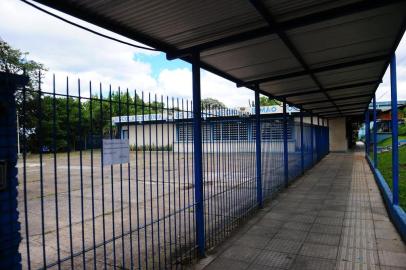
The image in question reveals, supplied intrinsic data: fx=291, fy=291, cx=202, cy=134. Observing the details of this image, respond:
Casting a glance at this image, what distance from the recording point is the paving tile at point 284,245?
14.8ft

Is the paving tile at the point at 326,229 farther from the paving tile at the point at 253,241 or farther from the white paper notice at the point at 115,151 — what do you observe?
the white paper notice at the point at 115,151

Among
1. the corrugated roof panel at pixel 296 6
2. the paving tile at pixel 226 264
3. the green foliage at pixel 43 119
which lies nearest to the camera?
the green foliage at pixel 43 119

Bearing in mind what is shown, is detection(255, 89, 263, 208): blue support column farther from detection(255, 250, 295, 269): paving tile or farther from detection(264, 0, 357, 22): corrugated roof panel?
detection(264, 0, 357, 22): corrugated roof panel

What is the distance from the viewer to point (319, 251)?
4.43 metres

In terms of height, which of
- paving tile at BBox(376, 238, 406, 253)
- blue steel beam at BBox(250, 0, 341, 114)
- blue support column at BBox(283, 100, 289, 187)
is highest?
blue steel beam at BBox(250, 0, 341, 114)

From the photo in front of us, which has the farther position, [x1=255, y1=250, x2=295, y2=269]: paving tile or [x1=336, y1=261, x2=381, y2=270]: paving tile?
[x1=255, y1=250, x2=295, y2=269]: paving tile

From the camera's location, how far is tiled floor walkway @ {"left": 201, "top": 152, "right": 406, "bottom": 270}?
4066mm

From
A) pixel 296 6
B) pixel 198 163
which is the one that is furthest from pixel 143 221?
pixel 296 6

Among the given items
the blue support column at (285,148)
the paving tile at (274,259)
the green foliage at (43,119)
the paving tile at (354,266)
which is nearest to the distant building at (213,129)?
the green foliage at (43,119)

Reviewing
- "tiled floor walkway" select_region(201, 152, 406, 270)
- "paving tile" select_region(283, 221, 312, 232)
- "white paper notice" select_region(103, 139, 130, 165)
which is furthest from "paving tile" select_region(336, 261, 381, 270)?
"white paper notice" select_region(103, 139, 130, 165)

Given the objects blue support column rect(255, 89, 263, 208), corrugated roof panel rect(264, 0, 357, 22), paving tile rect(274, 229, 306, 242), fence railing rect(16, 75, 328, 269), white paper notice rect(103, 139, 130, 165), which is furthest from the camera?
blue support column rect(255, 89, 263, 208)

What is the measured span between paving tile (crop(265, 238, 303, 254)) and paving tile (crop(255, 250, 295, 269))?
0.49 ft

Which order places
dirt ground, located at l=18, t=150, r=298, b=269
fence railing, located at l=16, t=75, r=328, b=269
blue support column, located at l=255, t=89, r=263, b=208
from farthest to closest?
blue support column, located at l=255, t=89, r=263, b=208, dirt ground, located at l=18, t=150, r=298, b=269, fence railing, located at l=16, t=75, r=328, b=269

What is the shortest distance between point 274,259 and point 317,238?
4.01 ft
